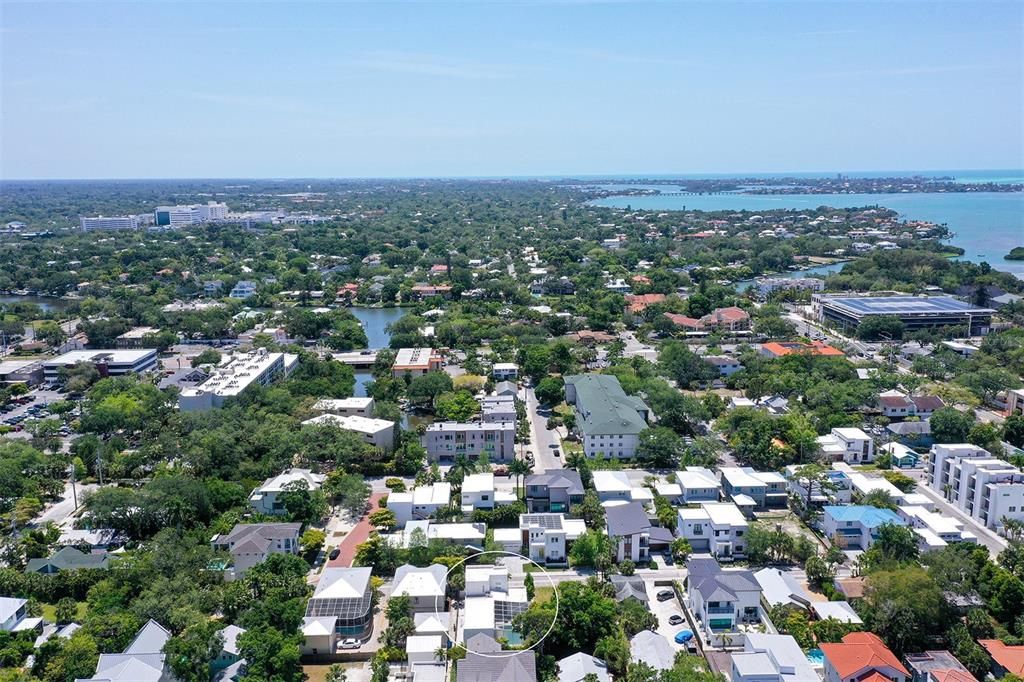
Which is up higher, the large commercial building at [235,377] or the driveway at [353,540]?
the large commercial building at [235,377]

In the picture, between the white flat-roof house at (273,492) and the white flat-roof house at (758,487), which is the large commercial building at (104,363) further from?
the white flat-roof house at (758,487)

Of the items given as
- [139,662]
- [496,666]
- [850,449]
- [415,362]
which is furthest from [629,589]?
[415,362]

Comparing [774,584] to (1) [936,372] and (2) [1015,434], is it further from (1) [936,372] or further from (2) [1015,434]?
(1) [936,372]

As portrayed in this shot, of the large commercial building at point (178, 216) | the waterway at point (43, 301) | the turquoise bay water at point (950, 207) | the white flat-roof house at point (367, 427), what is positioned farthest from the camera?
the large commercial building at point (178, 216)

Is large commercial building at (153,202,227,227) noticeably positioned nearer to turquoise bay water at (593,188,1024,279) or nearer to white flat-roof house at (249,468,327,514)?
turquoise bay water at (593,188,1024,279)

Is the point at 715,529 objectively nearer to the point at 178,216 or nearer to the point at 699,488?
the point at 699,488

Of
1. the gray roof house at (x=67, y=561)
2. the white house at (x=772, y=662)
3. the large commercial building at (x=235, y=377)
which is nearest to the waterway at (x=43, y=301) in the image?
the large commercial building at (x=235, y=377)
